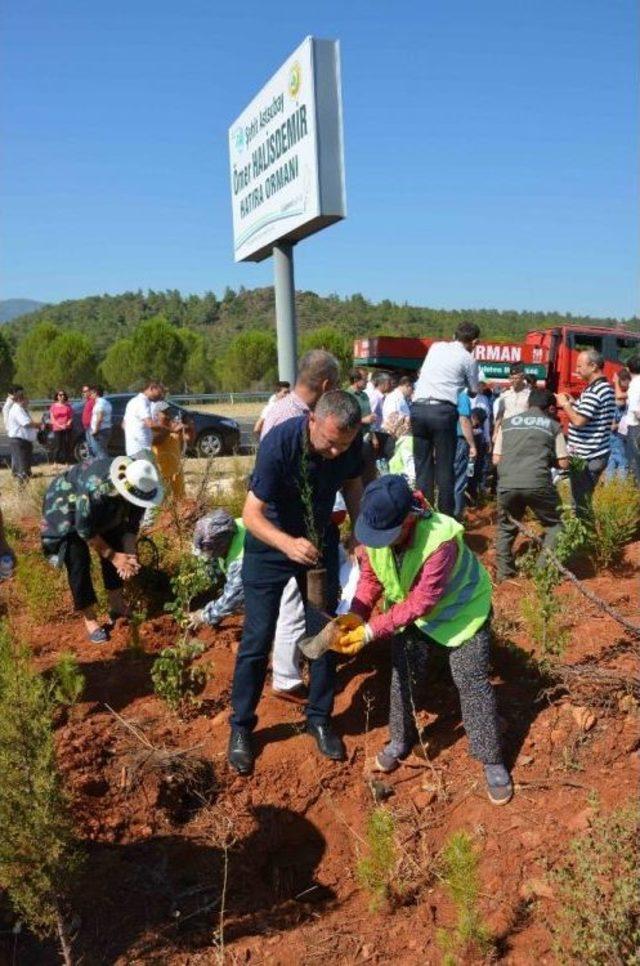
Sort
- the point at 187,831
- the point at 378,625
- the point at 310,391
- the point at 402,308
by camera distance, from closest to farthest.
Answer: the point at 378,625, the point at 187,831, the point at 310,391, the point at 402,308

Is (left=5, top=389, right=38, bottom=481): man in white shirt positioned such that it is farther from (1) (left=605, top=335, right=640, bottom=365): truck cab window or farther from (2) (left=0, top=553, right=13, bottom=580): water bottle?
(1) (left=605, top=335, right=640, bottom=365): truck cab window

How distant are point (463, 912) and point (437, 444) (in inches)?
148

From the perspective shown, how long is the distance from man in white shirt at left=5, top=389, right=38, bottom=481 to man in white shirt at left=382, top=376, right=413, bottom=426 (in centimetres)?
563

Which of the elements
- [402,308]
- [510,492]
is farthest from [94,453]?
[402,308]

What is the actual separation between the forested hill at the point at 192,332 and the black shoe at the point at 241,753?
763 inches

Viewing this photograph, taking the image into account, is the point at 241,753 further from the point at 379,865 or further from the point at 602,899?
the point at 602,899

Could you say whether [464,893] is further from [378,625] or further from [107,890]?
[107,890]

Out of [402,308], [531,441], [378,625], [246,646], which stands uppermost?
[402,308]

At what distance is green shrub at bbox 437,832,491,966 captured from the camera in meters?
2.33

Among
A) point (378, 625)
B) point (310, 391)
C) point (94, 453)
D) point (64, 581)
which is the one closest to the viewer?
point (378, 625)

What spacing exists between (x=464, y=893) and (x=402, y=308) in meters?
86.7

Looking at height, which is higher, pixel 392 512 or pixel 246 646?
pixel 392 512

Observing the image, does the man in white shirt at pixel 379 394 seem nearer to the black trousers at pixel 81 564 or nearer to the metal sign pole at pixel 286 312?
the metal sign pole at pixel 286 312

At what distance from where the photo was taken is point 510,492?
529cm
